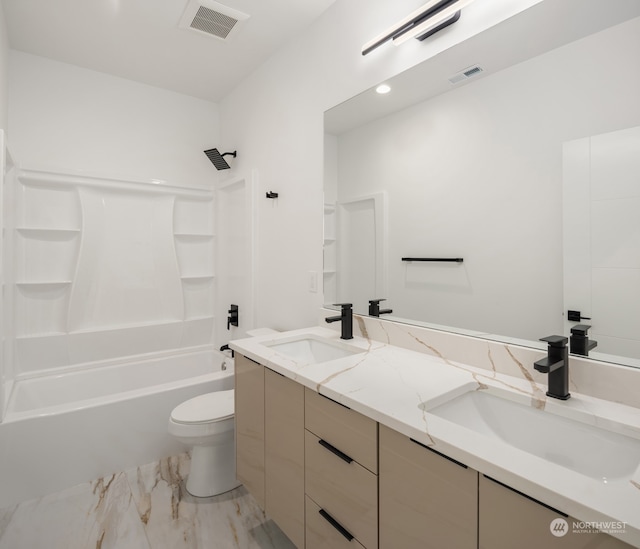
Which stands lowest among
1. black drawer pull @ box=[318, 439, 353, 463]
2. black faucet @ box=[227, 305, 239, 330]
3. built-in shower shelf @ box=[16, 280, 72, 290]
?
black drawer pull @ box=[318, 439, 353, 463]

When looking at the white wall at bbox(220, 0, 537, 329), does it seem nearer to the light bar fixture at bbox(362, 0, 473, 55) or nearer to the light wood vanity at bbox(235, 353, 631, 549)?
the light bar fixture at bbox(362, 0, 473, 55)

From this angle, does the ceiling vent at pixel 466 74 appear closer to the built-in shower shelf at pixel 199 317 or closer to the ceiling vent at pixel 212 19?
the ceiling vent at pixel 212 19

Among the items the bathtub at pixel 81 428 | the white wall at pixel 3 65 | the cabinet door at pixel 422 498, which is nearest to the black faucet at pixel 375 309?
the cabinet door at pixel 422 498

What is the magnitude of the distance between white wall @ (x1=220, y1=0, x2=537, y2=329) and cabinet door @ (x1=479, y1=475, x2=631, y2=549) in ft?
5.00

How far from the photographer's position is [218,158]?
303 centimetres

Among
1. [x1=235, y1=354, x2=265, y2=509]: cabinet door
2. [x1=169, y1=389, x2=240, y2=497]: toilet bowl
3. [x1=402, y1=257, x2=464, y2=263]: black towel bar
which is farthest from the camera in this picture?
[x1=169, y1=389, x2=240, y2=497]: toilet bowl

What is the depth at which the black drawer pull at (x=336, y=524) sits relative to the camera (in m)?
1.11

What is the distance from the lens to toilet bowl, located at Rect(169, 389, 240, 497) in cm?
195

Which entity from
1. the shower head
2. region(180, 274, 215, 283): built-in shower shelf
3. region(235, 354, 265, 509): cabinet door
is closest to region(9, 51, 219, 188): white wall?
the shower head

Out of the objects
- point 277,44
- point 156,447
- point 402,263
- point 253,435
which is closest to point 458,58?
point 402,263

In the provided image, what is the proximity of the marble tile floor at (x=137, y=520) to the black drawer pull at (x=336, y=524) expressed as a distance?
2.08 ft

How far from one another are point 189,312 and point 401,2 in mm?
2771

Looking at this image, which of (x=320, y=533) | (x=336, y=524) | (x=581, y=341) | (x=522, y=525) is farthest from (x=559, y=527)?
(x=320, y=533)

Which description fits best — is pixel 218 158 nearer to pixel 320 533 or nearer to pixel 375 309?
pixel 375 309
